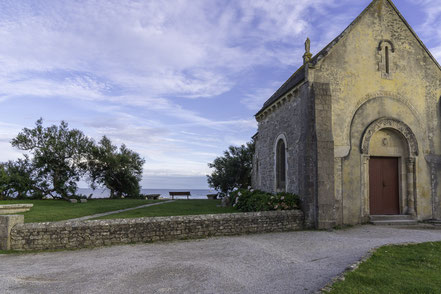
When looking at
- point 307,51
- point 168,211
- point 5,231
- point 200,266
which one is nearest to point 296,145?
point 307,51

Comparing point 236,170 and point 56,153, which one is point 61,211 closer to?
point 56,153

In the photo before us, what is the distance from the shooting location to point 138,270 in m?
6.78

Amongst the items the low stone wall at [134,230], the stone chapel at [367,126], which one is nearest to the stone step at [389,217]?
the stone chapel at [367,126]

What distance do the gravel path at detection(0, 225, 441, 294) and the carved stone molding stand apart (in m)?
4.27

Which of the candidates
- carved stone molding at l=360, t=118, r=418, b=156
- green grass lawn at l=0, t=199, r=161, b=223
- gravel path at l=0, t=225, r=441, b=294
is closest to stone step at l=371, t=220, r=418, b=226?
gravel path at l=0, t=225, r=441, b=294

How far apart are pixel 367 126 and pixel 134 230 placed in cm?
1046

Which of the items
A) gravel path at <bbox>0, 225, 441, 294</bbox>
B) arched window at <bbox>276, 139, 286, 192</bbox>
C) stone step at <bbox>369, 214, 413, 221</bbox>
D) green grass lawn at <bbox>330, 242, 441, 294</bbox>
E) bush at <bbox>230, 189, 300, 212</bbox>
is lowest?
gravel path at <bbox>0, 225, 441, 294</bbox>

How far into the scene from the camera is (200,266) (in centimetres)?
697

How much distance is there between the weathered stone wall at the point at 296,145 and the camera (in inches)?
471

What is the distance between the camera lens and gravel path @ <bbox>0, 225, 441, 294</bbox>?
5730mm

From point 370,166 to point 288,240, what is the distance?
20.7ft

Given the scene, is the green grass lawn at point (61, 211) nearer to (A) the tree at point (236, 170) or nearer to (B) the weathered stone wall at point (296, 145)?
(B) the weathered stone wall at point (296, 145)

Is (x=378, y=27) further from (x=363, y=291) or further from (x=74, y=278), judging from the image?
(x=74, y=278)

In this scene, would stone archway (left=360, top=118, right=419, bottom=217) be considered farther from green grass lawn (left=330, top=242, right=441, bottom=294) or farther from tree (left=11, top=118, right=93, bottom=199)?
tree (left=11, top=118, right=93, bottom=199)
